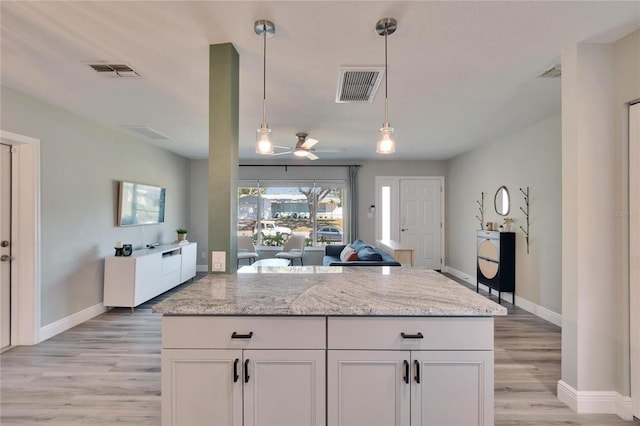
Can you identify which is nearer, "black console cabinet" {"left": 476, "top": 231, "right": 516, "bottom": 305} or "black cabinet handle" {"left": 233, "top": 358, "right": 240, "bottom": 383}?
"black cabinet handle" {"left": 233, "top": 358, "right": 240, "bottom": 383}

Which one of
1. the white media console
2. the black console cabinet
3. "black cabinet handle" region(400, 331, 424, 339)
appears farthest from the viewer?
the black console cabinet

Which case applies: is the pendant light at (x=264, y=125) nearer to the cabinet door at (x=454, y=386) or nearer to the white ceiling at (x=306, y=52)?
the white ceiling at (x=306, y=52)

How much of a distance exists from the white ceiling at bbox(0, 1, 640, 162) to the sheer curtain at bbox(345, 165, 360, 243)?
2792 millimetres

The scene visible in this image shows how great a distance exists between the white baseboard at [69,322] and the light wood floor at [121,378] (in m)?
0.08

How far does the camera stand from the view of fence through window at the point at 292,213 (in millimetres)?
6609

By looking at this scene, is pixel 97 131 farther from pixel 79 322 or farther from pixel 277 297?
pixel 277 297

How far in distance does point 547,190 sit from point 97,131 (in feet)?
18.7

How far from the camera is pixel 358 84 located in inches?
102

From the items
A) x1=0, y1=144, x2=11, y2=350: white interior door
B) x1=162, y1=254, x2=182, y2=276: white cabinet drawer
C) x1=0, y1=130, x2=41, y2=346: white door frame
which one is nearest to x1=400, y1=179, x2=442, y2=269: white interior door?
x1=162, y1=254, x2=182, y2=276: white cabinet drawer

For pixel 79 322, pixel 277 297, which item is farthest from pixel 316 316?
pixel 79 322

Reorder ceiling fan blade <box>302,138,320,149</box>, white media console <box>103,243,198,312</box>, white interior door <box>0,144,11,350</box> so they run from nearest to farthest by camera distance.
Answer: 1. white interior door <box>0,144,11,350</box>
2. ceiling fan blade <box>302,138,320,149</box>
3. white media console <box>103,243,198,312</box>

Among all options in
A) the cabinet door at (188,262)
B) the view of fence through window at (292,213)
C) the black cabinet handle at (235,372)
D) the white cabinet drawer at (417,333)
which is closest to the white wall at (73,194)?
the cabinet door at (188,262)

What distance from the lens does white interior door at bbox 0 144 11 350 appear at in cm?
291

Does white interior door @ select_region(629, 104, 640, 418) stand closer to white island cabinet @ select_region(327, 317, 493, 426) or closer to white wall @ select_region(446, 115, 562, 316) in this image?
white island cabinet @ select_region(327, 317, 493, 426)
